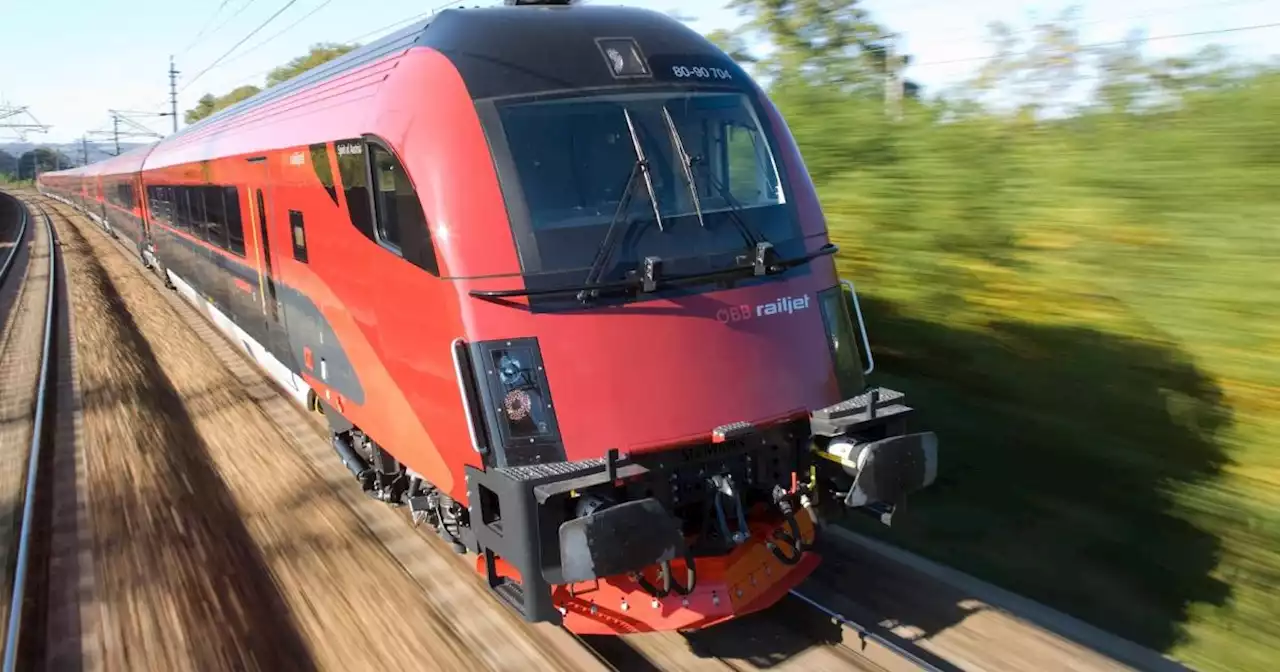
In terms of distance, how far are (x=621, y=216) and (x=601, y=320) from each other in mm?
589

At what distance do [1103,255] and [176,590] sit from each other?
20.6ft

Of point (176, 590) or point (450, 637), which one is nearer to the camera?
point (450, 637)

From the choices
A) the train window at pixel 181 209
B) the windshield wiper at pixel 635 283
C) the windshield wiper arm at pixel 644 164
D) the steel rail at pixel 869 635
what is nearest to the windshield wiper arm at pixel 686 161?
the windshield wiper arm at pixel 644 164

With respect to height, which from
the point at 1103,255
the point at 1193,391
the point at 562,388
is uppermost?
the point at 1103,255

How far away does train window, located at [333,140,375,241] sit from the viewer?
17.0 feet

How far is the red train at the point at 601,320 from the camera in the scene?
4316 mm

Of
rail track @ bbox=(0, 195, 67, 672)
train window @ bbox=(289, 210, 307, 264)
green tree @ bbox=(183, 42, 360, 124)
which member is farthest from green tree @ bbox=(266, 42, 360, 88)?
train window @ bbox=(289, 210, 307, 264)

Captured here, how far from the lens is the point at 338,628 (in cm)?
526

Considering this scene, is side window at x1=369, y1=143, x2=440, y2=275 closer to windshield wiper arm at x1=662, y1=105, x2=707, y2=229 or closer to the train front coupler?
windshield wiper arm at x1=662, y1=105, x2=707, y2=229

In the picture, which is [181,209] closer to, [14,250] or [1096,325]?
[1096,325]

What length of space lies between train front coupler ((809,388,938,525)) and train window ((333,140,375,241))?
8.93 ft

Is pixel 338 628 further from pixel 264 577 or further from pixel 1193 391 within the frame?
pixel 1193 391

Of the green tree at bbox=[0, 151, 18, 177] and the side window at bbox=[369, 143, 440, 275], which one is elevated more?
the green tree at bbox=[0, 151, 18, 177]

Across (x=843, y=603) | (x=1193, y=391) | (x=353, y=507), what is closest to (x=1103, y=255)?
(x=1193, y=391)
